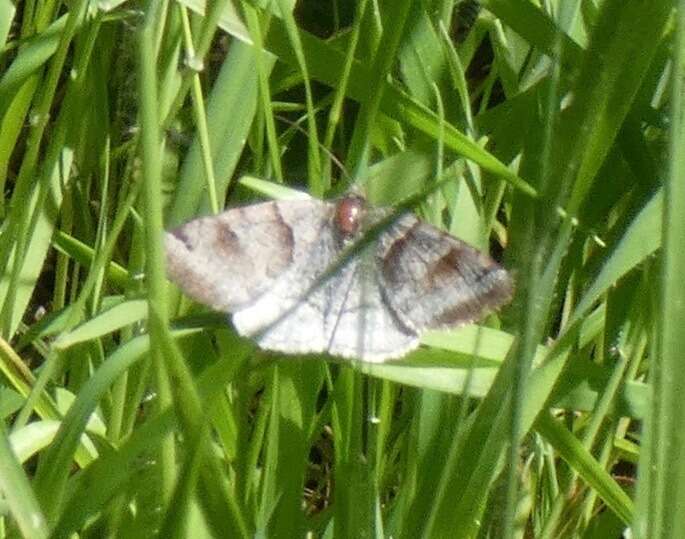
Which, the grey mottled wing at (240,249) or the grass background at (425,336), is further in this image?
the grey mottled wing at (240,249)

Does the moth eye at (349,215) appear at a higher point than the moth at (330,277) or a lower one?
higher

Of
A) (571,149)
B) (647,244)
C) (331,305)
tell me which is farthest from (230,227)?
(571,149)

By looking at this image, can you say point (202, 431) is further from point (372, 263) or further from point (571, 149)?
point (372, 263)

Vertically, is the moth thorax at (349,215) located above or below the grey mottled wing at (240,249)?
above

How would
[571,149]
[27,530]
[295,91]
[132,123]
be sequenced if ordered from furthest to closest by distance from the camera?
1. [295,91]
2. [132,123]
3. [27,530]
4. [571,149]
